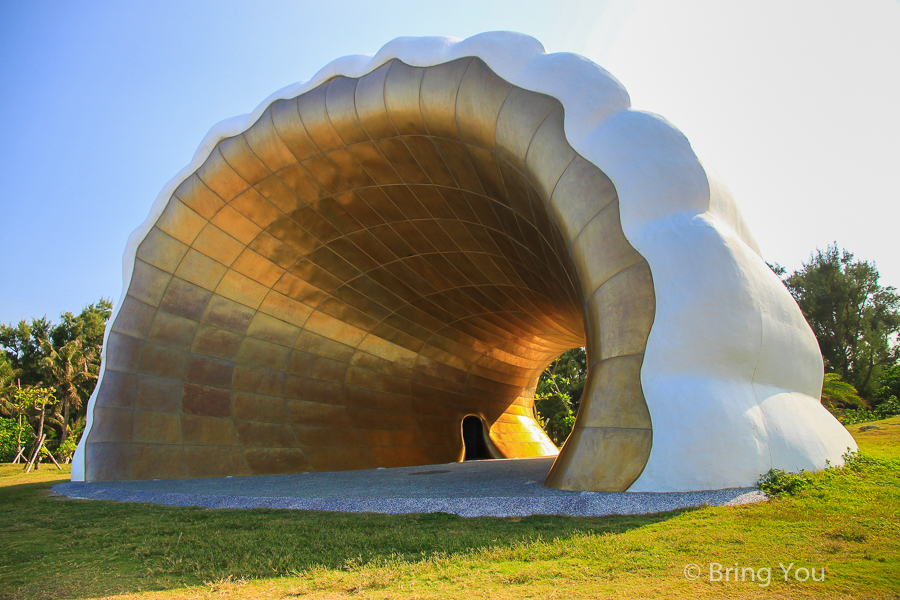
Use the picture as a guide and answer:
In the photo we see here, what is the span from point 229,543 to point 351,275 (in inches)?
394

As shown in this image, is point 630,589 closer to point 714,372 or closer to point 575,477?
point 575,477

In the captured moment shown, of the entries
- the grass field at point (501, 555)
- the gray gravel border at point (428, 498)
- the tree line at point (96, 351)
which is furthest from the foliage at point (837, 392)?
the gray gravel border at point (428, 498)

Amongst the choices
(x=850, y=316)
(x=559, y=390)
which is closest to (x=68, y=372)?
(x=559, y=390)

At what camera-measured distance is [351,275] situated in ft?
46.1

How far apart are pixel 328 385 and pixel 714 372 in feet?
36.0

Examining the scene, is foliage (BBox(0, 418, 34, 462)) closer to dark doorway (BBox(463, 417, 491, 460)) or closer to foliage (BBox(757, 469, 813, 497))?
dark doorway (BBox(463, 417, 491, 460))

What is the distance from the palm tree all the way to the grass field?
114 feet

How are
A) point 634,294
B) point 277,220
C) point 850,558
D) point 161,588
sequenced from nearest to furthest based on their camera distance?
point 850,558 → point 161,588 → point 634,294 → point 277,220

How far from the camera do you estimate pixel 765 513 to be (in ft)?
13.9

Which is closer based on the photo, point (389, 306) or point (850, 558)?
point (850, 558)

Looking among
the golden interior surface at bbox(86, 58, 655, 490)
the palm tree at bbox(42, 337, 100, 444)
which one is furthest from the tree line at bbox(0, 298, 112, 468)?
the golden interior surface at bbox(86, 58, 655, 490)

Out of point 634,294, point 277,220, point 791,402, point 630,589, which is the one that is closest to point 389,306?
point 277,220

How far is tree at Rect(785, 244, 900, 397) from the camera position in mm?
31281

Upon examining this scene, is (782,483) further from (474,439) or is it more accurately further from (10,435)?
(10,435)
